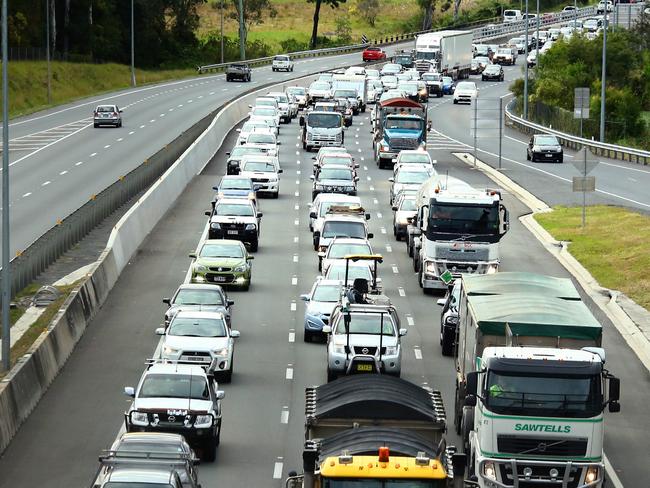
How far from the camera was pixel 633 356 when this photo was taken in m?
33.5

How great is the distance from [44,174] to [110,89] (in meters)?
61.7

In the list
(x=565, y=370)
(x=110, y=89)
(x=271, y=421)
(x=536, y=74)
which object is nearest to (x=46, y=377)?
(x=271, y=421)

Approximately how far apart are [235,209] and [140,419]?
24328mm

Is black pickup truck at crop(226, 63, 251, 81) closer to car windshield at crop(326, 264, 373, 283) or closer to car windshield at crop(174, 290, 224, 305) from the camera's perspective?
car windshield at crop(326, 264, 373, 283)

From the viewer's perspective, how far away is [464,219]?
39.6 meters

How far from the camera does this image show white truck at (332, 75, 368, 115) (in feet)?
319

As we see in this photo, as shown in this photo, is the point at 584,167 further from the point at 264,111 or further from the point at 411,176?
the point at 264,111

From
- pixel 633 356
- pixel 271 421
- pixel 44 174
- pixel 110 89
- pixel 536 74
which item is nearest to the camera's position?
pixel 271 421

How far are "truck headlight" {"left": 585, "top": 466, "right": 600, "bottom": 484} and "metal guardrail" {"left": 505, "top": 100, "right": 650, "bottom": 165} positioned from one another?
184 ft

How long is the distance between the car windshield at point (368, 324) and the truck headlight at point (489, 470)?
8.94 metres

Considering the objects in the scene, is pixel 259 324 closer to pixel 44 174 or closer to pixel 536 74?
pixel 44 174

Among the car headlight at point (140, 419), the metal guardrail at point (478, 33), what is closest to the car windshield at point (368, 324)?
the car headlight at point (140, 419)

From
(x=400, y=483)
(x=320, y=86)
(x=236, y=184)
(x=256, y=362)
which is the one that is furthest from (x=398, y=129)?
(x=400, y=483)

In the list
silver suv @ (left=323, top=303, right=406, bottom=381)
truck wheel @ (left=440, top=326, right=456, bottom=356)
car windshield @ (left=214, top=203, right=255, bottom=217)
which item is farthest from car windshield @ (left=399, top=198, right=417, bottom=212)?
silver suv @ (left=323, top=303, right=406, bottom=381)
